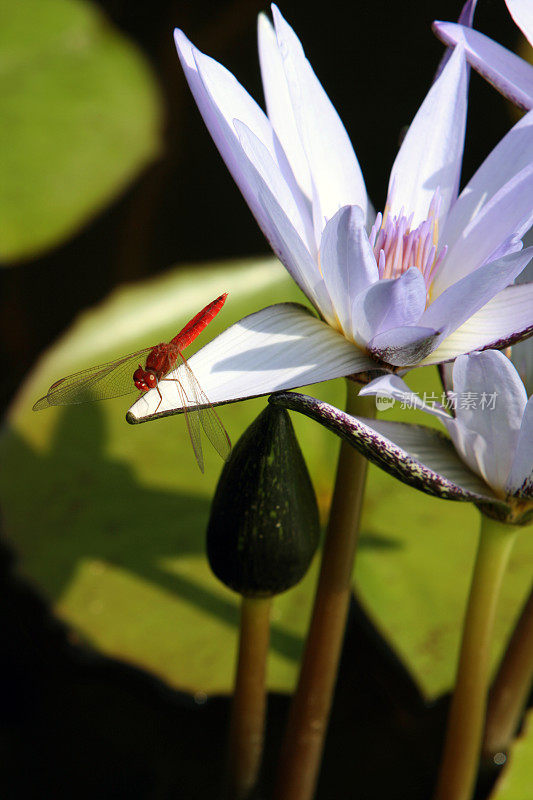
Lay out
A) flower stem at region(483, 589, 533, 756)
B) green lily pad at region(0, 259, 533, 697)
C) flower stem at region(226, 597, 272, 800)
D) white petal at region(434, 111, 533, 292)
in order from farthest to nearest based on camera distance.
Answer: green lily pad at region(0, 259, 533, 697) < flower stem at region(483, 589, 533, 756) < flower stem at region(226, 597, 272, 800) < white petal at region(434, 111, 533, 292)

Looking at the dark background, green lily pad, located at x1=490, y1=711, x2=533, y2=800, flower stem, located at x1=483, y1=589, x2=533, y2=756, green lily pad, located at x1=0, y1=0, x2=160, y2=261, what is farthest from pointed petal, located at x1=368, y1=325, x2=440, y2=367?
green lily pad, located at x1=0, y1=0, x2=160, y2=261

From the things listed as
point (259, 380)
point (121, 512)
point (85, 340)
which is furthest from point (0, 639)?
point (259, 380)

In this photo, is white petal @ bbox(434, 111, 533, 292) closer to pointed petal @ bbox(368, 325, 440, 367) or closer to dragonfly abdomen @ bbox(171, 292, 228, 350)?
pointed petal @ bbox(368, 325, 440, 367)

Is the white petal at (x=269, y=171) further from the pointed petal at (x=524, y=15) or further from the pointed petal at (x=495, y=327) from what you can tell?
the pointed petal at (x=524, y=15)

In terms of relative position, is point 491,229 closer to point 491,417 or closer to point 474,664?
point 491,417

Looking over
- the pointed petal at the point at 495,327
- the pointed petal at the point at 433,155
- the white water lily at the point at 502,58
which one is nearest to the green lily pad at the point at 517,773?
the pointed petal at the point at 495,327

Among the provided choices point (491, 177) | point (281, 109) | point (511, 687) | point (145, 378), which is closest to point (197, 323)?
point (145, 378)

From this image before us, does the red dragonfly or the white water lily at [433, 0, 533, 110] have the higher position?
the white water lily at [433, 0, 533, 110]
